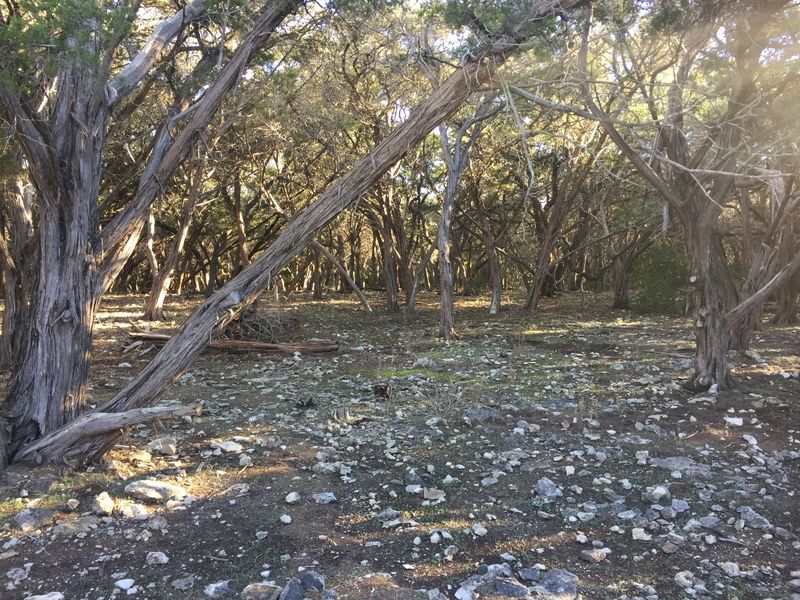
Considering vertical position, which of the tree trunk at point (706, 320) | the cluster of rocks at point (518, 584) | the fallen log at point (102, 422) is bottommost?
the cluster of rocks at point (518, 584)

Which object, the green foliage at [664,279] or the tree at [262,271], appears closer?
the tree at [262,271]

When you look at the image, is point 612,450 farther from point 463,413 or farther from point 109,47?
point 109,47

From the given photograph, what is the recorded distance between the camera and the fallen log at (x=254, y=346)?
1192cm

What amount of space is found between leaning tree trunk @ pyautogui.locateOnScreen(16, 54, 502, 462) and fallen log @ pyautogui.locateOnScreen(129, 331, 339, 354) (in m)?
6.20

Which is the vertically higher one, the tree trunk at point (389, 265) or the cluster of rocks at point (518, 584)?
the tree trunk at point (389, 265)

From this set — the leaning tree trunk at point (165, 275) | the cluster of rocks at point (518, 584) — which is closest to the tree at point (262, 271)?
the cluster of rocks at point (518, 584)

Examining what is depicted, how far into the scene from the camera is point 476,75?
5.87m

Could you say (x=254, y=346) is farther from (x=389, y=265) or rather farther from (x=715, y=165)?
(x=715, y=165)

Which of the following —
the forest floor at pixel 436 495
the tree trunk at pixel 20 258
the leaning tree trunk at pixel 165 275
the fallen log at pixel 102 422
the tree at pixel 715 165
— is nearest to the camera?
the forest floor at pixel 436 495

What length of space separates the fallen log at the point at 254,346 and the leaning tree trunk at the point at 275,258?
6197 millimetres

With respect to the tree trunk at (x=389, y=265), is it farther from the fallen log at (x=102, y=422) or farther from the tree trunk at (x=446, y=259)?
the fallen log at (x=102, y=422)

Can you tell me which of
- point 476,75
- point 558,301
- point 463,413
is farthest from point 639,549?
point 558,301

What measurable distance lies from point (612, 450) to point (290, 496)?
343 centimetres

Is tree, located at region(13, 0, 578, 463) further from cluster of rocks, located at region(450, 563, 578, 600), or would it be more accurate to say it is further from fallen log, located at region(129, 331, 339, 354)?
fallen log, located at region(129, 331, 339, 354)
